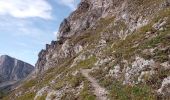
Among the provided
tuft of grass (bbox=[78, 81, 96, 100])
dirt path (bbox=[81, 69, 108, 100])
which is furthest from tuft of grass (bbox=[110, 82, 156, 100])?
tuft of grass (bbox=[78, 81, 96, 100])

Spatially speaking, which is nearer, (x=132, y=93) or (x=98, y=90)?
(x=132, y=93)

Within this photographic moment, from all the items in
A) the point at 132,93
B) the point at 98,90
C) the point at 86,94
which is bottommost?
the point at 132,93

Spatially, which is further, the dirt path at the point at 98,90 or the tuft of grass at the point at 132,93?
the dirt path at the point at 98,90

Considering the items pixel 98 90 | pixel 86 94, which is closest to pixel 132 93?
pixel 98 90

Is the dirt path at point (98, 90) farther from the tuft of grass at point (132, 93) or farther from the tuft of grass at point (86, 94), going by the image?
the tuft of grass at point (132, 93)

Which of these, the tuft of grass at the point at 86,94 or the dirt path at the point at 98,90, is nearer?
the dirt path at the point at 98,90

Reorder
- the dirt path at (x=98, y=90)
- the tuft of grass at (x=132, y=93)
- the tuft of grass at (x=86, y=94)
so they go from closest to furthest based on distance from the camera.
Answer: the tuft of grass at (x=132, y=93) → the dirt path at (x=98, y=90) → the tuft of grass at (x=86, y=94)

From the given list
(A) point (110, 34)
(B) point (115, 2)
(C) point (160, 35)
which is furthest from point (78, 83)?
(B) point (115, 2)

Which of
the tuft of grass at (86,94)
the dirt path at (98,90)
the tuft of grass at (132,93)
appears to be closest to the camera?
the tuft of grass at (132,93)

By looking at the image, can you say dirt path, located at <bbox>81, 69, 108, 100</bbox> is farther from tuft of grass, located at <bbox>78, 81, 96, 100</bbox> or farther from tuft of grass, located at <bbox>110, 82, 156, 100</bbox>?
tuft of grass, located at <bbox>110, 82, 156, 100</bbox>

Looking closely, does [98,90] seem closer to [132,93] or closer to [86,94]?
[86,94]

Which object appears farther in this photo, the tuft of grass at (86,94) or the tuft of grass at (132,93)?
the tuft of grass at (86,94)

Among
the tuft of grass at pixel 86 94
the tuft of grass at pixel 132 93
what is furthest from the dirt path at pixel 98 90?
the tuft of grass at pixel 132 93

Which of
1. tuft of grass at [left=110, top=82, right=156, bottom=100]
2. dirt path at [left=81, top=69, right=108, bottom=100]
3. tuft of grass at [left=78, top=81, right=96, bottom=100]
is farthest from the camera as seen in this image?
tuft of grass at [left=78, top=81, right=96, bottom=100]
